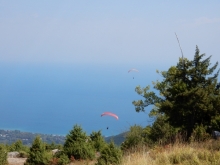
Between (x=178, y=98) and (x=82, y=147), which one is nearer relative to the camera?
(x=82, y=147)

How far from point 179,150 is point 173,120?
10434 mm

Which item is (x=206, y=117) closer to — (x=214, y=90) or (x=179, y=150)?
(x=214, y=90)

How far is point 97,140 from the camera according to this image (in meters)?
13.7

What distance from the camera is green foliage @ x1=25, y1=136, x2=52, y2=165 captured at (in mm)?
10719

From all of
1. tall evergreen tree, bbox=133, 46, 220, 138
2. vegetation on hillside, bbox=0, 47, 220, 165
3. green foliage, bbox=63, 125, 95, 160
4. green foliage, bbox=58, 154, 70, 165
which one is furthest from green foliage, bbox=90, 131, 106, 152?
tall evergreen tree, bbox=133, 46, 220, 138

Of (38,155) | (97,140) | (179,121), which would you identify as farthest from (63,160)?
(179,121)

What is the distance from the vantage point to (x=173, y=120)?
677 inches

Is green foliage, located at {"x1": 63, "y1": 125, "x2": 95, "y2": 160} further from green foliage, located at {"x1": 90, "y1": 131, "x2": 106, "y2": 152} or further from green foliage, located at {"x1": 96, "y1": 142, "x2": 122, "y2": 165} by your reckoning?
green foliage, located at {"x1": 96, "y1": 142, "x2": 122, "y2": 165}

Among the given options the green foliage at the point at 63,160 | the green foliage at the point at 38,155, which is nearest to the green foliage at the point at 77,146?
the green foliage at the point at 63,160

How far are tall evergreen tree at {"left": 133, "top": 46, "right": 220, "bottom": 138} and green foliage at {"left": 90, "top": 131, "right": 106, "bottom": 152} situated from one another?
4444 mm

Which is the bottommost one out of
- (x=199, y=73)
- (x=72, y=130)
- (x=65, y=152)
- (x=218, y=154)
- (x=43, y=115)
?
(x=218, y=154)

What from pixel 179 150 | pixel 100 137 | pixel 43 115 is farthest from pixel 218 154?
pixel 43 115

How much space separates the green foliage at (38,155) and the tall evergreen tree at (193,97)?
7.54m

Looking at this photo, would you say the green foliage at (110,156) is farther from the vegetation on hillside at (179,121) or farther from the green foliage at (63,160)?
the vegetation on hillside at (179,121)
